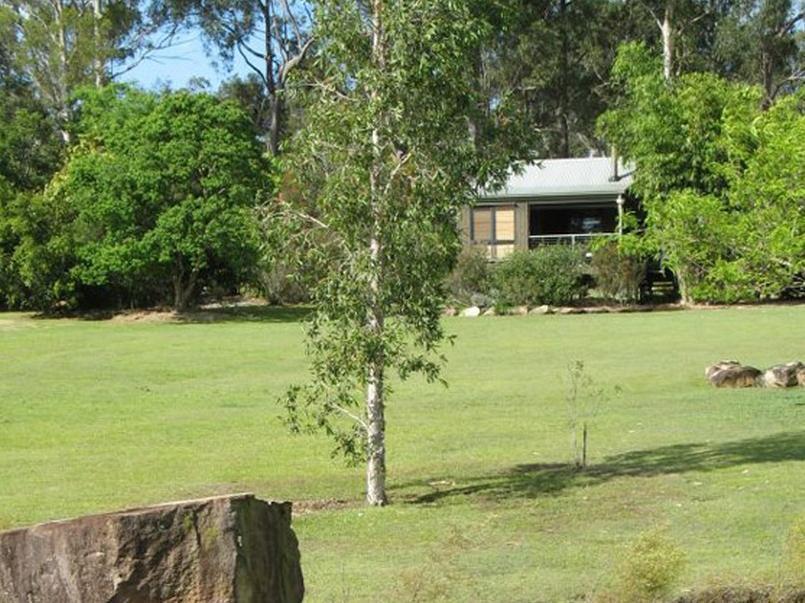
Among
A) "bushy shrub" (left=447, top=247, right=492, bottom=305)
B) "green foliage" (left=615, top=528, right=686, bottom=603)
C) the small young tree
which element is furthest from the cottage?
"green foliage" (left=615, top=528, right=686, bottom=603)

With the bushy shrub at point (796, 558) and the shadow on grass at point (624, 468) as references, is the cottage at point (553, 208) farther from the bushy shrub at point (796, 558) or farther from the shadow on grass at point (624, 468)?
the bushy shrub at point (796, 558)

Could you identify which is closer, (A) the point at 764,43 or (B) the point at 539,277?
(B) the point at 539,277

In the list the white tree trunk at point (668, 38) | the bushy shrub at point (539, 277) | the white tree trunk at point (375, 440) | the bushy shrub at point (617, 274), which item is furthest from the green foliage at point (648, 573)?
the white tree trunk at point (668, 38)

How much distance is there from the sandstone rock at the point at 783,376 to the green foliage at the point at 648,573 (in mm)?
16618

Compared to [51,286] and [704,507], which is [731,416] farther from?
[51,286]

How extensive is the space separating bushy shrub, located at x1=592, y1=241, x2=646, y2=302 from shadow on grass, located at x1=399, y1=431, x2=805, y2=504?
3022 cm

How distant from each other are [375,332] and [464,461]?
3635 mm

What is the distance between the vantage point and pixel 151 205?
138 ft

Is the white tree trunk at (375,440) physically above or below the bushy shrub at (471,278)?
below

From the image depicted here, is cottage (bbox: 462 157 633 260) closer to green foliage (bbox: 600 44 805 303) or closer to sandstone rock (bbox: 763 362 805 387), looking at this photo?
sandstone rock (bbox: 763 362 805 387)

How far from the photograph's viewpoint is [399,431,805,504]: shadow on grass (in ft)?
42.9

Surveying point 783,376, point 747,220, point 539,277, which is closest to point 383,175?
point 747,220

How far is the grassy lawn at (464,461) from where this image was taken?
919 cm

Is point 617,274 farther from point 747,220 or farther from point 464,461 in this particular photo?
point 464,461
